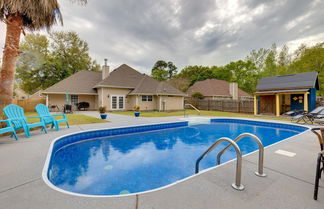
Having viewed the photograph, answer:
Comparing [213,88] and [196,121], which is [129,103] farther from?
[213,88]

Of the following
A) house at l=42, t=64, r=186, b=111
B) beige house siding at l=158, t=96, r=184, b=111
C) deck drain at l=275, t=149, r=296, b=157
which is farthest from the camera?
beige house siding at l=158, t=96, r=184, b=111

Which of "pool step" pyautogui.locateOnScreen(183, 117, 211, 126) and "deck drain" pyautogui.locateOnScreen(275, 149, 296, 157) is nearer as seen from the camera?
"deck drain" pyautogui.locateOnScreen(275, 149, 296, 157)

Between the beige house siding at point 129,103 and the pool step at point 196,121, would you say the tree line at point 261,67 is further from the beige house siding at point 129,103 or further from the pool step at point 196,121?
the pool step at point 196,121

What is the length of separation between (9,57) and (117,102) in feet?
38.1

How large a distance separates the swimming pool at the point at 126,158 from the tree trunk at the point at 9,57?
3.26 metres

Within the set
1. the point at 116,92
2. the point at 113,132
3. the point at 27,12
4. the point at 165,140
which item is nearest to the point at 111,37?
the point at 116,92

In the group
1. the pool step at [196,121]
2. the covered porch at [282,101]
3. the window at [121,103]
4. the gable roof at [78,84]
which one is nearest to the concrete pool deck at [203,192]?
the pool step at [196,121]

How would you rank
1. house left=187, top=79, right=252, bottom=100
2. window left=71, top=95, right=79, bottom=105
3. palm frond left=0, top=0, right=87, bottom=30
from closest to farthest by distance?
1. palm frond left=0, top=0, right=87, bottom=30
2. window left=71, top=95, right=79, bottom=105
3. house left=187, top=79, right=252, bottom=100

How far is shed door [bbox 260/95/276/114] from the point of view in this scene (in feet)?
51.0

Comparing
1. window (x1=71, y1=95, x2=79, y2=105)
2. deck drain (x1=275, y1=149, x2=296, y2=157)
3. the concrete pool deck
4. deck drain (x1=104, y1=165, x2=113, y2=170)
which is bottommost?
deck drain (x1=104, y1=165, x2=113, y2=170)

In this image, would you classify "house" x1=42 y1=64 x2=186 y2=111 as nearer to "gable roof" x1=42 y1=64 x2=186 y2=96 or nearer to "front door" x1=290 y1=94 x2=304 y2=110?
"gable roof" x1=42 y1=64 x2=186 y2=96

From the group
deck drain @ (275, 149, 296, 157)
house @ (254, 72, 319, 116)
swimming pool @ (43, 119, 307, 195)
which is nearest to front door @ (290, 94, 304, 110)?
house @ (254, 72, 319, 116)

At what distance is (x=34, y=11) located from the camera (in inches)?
240

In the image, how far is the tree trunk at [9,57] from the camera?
19.4 feet
